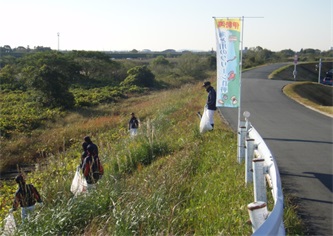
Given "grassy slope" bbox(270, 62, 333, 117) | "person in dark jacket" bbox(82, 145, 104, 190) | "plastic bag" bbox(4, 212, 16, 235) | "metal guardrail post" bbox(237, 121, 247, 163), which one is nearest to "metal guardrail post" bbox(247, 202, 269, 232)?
"plastic bag" bbox(4, 212, 16, 235)

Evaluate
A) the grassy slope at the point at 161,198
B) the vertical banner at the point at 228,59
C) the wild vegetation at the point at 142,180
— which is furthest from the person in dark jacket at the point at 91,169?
the vertical banner at the point at 228,59

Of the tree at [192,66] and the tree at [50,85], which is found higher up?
the tree at [192,66]

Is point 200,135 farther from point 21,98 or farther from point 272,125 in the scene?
point 21,98

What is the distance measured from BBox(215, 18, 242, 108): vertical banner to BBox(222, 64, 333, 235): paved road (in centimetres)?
186

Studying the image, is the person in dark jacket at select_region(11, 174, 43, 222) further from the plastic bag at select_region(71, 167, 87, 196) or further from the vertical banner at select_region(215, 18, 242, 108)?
the vertical banner at select_region(215, 18, 242, 108)

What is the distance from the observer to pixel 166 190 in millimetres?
5922

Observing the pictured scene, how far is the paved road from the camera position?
18.6ft

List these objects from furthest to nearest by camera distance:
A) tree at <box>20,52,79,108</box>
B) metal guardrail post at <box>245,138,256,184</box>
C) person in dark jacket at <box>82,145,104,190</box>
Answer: tree at <box>20,52,79,108</box> < person in dark jacket at <box>82,145,104,190</box> < metal guardrail post at <box>245,138,256,184</box>

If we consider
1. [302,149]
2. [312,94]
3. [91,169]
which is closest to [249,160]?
[91,169]

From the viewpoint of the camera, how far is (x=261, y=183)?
4.53m

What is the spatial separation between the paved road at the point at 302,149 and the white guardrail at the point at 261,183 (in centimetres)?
85

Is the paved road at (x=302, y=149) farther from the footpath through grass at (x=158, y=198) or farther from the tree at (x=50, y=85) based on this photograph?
the tree at (x=50, y=85)

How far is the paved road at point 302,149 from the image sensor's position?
566cm

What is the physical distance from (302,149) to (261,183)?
528 cm
